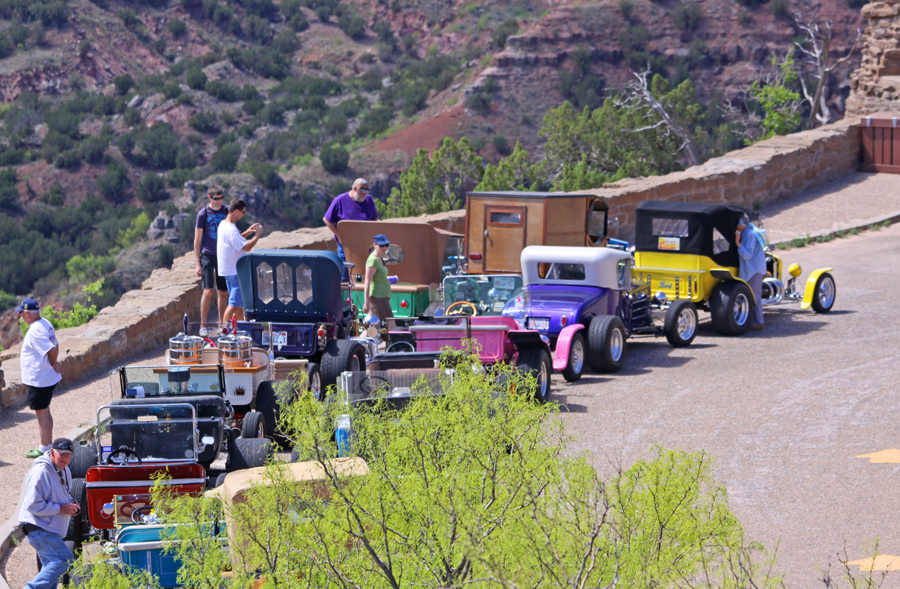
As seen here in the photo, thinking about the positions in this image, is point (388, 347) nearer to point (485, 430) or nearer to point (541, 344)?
point (541, 344)

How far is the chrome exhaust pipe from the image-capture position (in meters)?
14.8

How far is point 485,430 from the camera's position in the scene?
5703mm

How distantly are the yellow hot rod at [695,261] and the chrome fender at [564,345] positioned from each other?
7.20ft

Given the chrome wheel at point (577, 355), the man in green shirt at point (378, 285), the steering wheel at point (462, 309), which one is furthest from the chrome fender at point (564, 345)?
the man in green shirt at point (378, 285)

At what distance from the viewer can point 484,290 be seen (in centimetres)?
1340

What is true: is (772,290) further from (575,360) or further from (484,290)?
(575,360)

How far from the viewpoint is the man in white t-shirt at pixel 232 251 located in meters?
11.8

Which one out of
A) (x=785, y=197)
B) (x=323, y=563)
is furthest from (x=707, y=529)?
(x=785, y=197)

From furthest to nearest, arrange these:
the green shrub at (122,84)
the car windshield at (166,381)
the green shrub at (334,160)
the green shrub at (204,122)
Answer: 1. the green shrub at (122,84)
2. the green shrub at (204,122)
3. the green shrub at (334,160)
4. the car windshield at (166,381)

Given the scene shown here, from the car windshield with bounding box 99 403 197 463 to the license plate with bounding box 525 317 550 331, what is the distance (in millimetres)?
5207

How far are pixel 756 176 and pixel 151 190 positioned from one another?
149 ft

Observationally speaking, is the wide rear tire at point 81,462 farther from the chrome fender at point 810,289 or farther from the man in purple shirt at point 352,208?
the chrome fender at point 810,289

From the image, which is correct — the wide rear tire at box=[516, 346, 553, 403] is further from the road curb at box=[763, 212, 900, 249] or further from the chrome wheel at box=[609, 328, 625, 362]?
the road curb at box=[763, 212, 900, 249]

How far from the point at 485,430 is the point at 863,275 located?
42.8ft
